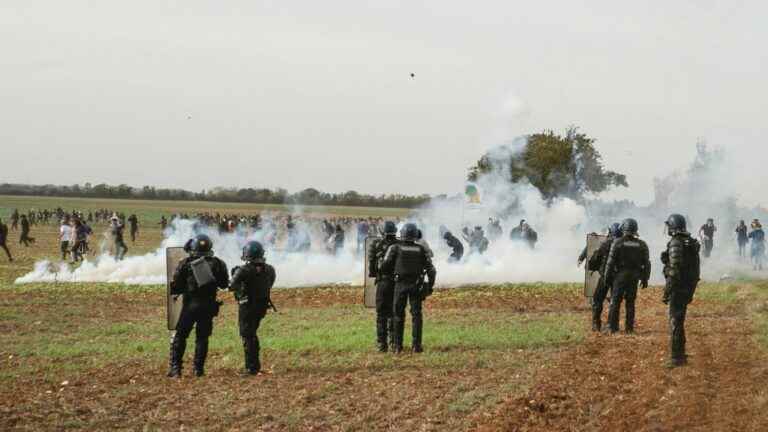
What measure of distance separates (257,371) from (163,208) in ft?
368

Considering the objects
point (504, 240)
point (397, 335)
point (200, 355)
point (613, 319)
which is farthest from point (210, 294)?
point (504, 240)

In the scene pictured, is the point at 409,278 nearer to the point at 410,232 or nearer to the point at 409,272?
the point at 409,272

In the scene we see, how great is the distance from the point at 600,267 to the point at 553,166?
41568 millimetres

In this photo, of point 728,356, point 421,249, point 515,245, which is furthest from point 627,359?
point 515,245

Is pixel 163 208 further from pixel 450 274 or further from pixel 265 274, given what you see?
pixel 265 274

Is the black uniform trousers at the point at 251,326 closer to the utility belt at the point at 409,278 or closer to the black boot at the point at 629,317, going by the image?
the utility belt at the point at 409,278

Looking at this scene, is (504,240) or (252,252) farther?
(504,240)

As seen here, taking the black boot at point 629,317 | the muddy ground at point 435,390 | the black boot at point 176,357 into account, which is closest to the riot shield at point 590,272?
the muddy ground at point 435,390

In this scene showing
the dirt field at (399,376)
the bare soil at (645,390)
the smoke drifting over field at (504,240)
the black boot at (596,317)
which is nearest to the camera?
the bare soil at (645,390)

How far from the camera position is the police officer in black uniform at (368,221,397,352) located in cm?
1421

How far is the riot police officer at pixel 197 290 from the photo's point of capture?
1184cm

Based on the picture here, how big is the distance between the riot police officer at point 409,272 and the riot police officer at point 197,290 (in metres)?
2.82

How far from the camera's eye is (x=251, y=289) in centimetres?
1208

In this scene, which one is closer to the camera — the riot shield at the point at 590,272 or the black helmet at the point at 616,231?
the black helmet at the point at 616,231
